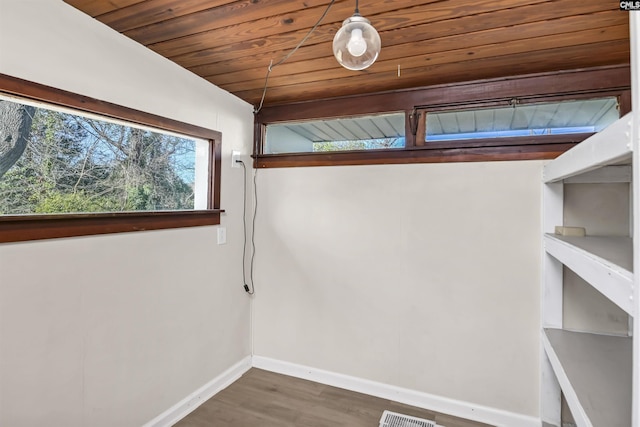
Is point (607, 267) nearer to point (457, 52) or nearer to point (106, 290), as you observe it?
point (457, 52)

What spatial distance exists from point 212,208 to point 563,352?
2174 millimetres

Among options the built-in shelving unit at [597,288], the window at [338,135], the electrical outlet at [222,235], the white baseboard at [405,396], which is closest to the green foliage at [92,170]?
the electrical outlet at [222,235]

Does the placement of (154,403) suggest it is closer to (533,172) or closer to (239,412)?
(239,412)

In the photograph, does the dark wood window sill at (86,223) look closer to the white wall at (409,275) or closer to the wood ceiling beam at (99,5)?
the white wall at (409,275)

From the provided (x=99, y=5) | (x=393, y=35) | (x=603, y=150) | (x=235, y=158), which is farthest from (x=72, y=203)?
(x=603, y=150)

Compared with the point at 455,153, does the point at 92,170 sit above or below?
below

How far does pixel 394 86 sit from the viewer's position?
2271 mm

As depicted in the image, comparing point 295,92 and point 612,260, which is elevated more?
point 295,92

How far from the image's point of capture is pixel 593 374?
4.44 ft

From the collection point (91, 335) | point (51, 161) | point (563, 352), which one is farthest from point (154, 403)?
point (563, 352)

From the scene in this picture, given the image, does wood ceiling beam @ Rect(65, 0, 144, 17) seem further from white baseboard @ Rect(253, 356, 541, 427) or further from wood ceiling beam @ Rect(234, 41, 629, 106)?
white baseboard @ Rect(253, 356, 541, 427)

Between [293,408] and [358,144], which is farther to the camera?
[358,144]

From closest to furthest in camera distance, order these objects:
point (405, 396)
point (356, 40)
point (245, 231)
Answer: point (356, 40)
point (405, 396)
point (245, 231)

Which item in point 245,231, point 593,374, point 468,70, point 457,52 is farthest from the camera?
point 245,231
